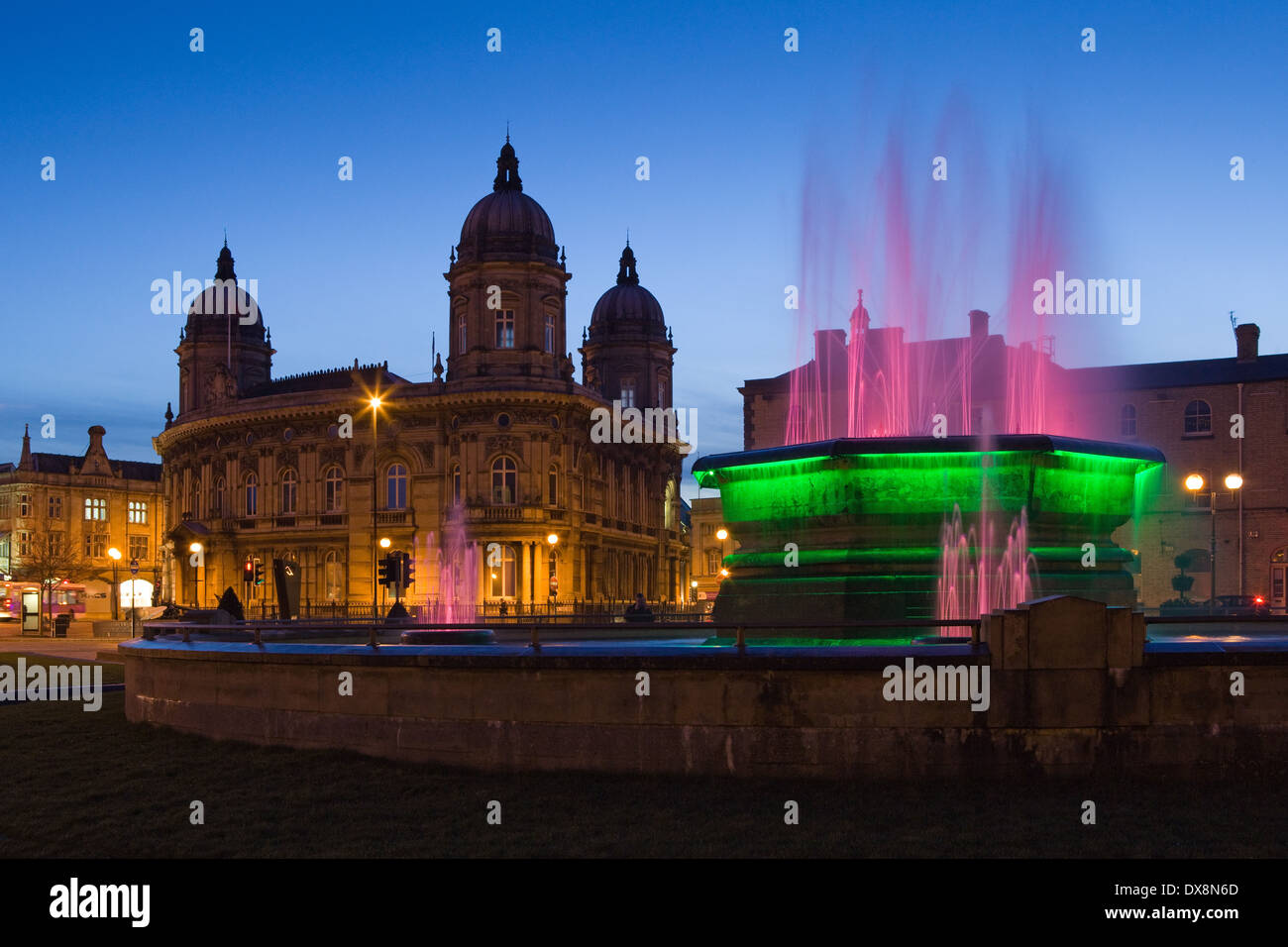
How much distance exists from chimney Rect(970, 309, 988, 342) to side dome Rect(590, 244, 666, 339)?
24780 millimetres

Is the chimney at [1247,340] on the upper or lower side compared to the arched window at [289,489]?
upper

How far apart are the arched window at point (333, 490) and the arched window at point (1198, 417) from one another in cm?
4171

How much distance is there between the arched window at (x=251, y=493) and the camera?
7119 centimetres

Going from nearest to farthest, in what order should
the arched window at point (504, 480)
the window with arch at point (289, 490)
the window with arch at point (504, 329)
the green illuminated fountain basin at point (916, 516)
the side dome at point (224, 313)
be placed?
the green illuminated fountain basin at point (916, 516)
the arched window at point (504, 480)
the window with arch at point (504, 329)
the window with arch at point (289, 490)
the side dome at point (224, 313)

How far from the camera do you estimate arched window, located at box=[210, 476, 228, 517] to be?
239 ft

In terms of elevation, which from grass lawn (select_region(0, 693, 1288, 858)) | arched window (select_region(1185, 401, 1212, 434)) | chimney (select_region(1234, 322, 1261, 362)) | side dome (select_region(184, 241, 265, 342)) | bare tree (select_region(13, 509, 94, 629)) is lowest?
grass lawn (select_region(0, 693, 1288, 858))

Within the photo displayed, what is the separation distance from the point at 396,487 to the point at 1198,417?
1531 inches

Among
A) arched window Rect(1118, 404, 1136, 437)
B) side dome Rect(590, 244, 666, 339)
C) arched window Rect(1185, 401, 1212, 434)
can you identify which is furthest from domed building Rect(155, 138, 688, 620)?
arched window Rect(1185, 401, 1212, 434)

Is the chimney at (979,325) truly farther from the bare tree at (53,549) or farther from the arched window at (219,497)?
the bare tree at (53,549)

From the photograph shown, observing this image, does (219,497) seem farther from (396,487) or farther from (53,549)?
(53,549)

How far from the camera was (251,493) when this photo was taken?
71.8 m

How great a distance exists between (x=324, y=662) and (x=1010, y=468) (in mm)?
8935

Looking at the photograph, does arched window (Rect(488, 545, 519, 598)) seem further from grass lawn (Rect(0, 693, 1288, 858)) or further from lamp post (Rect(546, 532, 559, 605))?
grass lawn (Rect(0, 693, 1288, 858))

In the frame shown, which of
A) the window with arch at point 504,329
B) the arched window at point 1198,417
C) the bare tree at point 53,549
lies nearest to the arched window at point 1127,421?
the arched window at point 1198,417
